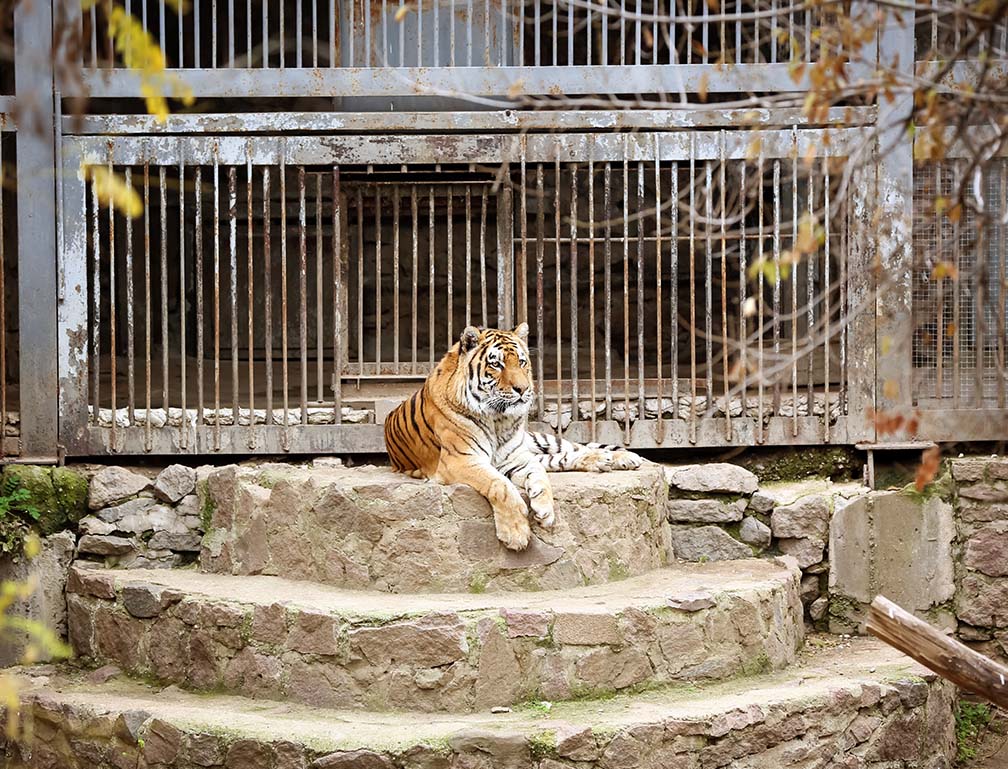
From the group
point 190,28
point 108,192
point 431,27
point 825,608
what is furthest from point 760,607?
point 190,28

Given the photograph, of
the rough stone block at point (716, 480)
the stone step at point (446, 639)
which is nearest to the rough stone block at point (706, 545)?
the rough stone block at point (716, 480)

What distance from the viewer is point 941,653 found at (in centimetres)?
475

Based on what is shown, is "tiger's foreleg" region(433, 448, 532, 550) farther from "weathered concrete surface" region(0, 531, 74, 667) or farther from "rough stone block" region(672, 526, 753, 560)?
"weathered concrete surface" region(0, 531, 74, 667)

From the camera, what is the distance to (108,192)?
2242 mm

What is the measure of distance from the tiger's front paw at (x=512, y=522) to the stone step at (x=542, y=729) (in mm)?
800

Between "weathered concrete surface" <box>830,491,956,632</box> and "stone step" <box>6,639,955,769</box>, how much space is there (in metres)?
0.88

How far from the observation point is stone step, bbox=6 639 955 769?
5.65 metres

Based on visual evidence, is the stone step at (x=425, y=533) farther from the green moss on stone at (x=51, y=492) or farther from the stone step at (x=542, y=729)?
the green moss on stone at (x=51, y=492)

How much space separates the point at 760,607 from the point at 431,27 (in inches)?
172

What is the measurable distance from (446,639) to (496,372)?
1.48 meters

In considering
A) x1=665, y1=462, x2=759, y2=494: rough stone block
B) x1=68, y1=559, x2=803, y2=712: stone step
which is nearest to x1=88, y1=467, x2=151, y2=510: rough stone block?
x1=68, y1=559, x2=803, y2=712: stone step

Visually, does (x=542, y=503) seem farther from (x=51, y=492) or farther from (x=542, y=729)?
(x=51, y=492)

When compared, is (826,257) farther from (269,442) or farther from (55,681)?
(55,681)

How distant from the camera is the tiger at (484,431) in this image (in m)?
6.48
